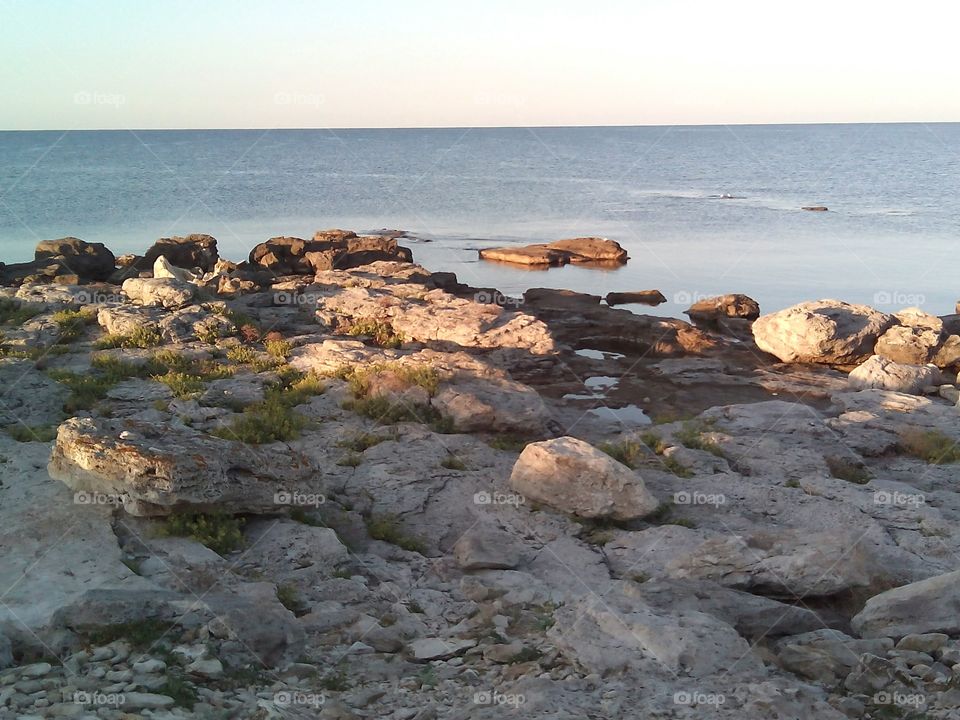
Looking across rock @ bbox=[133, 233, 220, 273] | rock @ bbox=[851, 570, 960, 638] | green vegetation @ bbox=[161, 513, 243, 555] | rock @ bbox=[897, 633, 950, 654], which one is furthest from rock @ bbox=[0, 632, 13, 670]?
rock @ bbox=[133, 233, 220, 273]

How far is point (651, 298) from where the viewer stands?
37094 mm

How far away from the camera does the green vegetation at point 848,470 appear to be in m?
16.5

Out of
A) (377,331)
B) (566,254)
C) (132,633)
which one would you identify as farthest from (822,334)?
(132,633)

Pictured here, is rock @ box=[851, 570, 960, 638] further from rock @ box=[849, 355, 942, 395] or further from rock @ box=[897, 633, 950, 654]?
rock @ box=[849, 355, 942, 395]

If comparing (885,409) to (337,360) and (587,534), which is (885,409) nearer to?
(587,534)

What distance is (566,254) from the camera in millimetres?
49344

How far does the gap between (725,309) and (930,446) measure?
15.7 meters

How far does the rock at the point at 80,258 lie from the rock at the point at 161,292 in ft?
32.3

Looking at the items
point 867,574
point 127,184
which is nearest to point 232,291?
point 867,574

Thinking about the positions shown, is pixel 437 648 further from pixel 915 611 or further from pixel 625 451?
pixel 625 451

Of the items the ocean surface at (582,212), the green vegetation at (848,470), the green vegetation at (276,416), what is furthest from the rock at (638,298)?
the green vegetation at (276,416)

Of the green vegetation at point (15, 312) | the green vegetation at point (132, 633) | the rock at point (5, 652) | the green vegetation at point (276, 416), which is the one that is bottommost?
the green vegetation at point (276, 416)

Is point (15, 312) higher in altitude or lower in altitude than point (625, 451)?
higher

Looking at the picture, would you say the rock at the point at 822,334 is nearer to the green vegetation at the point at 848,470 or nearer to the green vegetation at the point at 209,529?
the green vegetation at the point at 848,470
